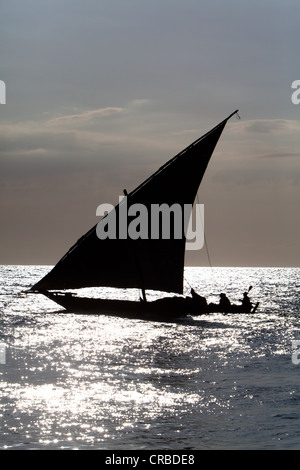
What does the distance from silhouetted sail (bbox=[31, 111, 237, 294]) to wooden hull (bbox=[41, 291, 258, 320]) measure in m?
2.35

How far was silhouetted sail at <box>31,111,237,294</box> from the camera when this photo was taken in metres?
49.2

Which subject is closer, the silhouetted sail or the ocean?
the ocean

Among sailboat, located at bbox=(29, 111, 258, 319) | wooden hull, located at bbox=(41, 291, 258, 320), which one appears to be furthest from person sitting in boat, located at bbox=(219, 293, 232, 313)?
sailboat, located at bbox=(29, 111, 258, 319)

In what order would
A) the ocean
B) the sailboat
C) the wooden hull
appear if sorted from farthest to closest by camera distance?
the wooden hull, the sailboat, the ocean

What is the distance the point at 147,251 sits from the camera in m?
50.5

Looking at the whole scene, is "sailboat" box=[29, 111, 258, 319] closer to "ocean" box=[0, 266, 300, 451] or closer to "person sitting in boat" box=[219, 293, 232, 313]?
"person sitting in boat" box=[219, 293, 232, 313]

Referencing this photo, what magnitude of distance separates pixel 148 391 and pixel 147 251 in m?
26.8

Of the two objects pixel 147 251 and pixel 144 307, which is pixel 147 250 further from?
pixel 144 307

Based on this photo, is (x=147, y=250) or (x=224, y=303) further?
(x=224, y=303)

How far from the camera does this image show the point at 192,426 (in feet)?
63.4

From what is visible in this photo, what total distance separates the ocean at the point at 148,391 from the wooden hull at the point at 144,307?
7.92m

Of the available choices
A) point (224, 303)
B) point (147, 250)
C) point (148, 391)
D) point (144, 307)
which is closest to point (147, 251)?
point (147, 250)

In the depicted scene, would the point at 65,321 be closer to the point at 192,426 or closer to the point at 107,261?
the point at 107,261
